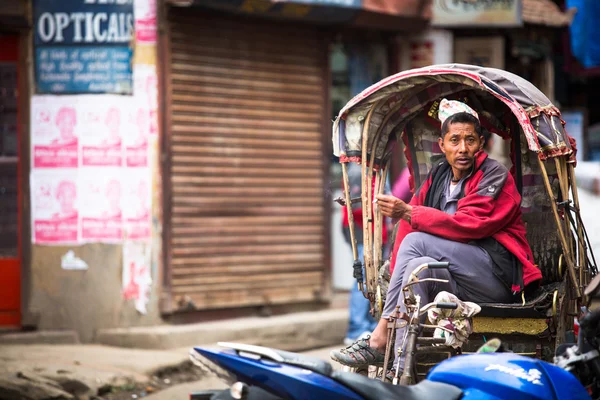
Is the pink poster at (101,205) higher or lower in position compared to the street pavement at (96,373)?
higher

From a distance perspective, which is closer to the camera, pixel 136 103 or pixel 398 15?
pixel 136 103

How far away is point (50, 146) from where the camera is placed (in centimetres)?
840

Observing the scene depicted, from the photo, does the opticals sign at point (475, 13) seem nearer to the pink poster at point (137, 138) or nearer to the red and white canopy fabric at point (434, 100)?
the pink poster at point (137, 138)

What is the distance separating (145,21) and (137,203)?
66.4 inches

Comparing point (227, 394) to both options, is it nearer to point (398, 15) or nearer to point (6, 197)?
point (6, 197)

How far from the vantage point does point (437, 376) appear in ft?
10.8

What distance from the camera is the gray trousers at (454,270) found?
4.73 metres

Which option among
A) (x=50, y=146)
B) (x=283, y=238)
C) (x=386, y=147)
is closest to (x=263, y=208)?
(x=283, y=238)

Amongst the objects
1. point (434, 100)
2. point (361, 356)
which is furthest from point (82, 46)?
point (361, 356)

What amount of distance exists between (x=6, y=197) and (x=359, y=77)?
13.0 ft

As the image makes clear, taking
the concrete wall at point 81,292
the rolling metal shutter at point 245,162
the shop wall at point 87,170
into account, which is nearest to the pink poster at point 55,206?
the shop wall at point 87,170

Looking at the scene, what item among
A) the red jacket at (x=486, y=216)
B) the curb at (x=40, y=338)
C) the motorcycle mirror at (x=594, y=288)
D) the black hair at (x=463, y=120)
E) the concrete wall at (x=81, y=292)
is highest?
the black hair at (x=463, y=120)

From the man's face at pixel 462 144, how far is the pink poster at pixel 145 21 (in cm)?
422

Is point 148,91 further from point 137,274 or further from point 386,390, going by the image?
point 386,390
